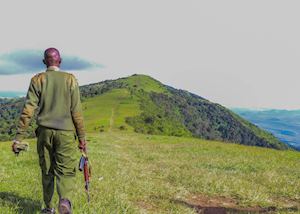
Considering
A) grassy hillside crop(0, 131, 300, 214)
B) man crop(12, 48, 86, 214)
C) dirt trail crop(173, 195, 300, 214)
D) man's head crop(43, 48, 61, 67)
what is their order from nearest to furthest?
man crop(12, 48, 86, 214) → man's head crop(43, 48, 61, 67) → grassy hillside crop(0, 131, 300, 214) → dirt trail crop(173, 195, 300, 214)

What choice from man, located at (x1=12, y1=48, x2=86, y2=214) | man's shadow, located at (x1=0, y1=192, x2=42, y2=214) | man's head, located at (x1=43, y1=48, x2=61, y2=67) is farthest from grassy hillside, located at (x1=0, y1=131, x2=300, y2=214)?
man's head, located at (x1=43, y1=48, x2=61, y2=67)

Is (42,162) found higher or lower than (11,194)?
higher

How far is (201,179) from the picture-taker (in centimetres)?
1547

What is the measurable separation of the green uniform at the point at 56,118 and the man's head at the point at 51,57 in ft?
0.41

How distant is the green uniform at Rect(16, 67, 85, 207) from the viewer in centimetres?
818

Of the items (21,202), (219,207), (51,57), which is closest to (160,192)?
(219,207)

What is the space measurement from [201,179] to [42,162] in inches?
327

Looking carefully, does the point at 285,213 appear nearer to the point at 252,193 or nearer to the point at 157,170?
the point at 252,193

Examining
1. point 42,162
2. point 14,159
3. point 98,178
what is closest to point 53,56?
point 42,162

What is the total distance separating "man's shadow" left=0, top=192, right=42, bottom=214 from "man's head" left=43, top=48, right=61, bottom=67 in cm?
319

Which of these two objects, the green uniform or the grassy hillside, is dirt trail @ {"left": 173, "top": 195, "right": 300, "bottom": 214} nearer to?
the grassy hillside

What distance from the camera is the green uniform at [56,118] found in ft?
26.8

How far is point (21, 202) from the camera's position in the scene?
376 inches

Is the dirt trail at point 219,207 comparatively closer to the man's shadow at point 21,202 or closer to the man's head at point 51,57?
the man's shadow at point 21,202
